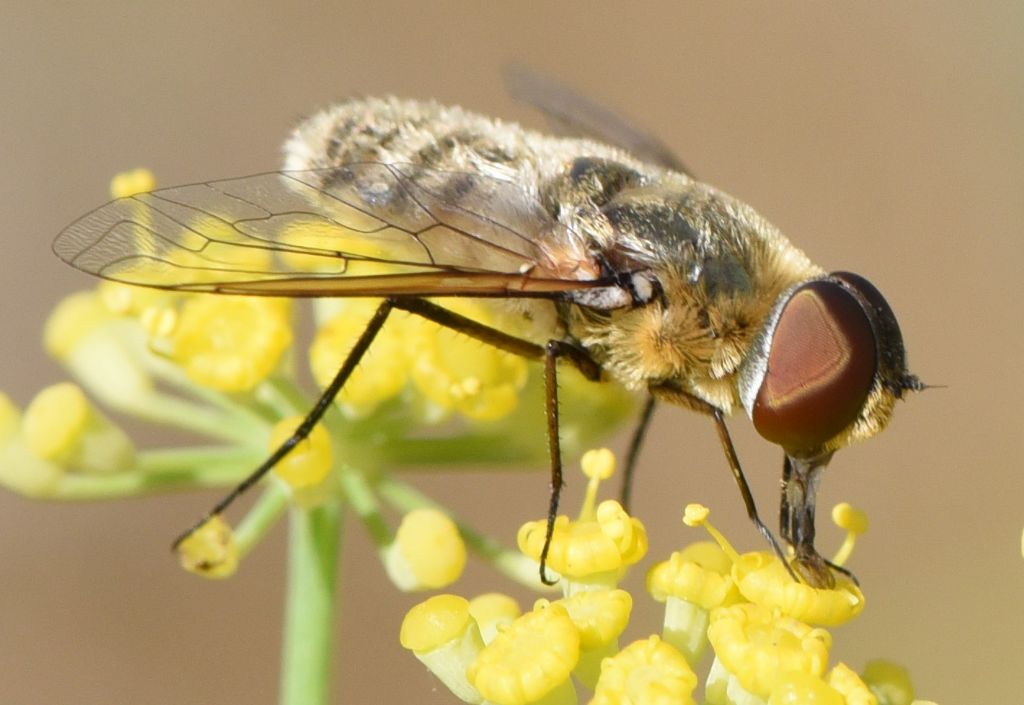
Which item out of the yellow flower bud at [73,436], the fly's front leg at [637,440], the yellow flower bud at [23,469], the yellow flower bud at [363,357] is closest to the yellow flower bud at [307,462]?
the yellow flower bud at [363,357]

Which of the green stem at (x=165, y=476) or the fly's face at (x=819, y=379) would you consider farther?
the green stem at (x=165, y=476)

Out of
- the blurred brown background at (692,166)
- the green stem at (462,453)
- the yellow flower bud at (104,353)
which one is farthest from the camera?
the blurred brown background at (692,166)

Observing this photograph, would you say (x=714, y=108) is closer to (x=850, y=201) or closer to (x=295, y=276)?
(x=850, y=201)

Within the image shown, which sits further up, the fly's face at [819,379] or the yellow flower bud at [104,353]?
the fly's face at [819,379]

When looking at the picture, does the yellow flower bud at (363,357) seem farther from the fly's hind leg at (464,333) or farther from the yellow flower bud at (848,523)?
the yellow flower bud at (848,523)

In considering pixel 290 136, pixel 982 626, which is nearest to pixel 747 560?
pixel 290 136

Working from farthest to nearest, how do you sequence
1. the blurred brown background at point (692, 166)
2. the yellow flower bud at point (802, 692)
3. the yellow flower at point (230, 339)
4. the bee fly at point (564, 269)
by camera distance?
the blurred brown background at point (692, 166), the yellow flower at point (230, 339), the bee fly at point (564, 269), the yellow flower bud at point (802, 692)
